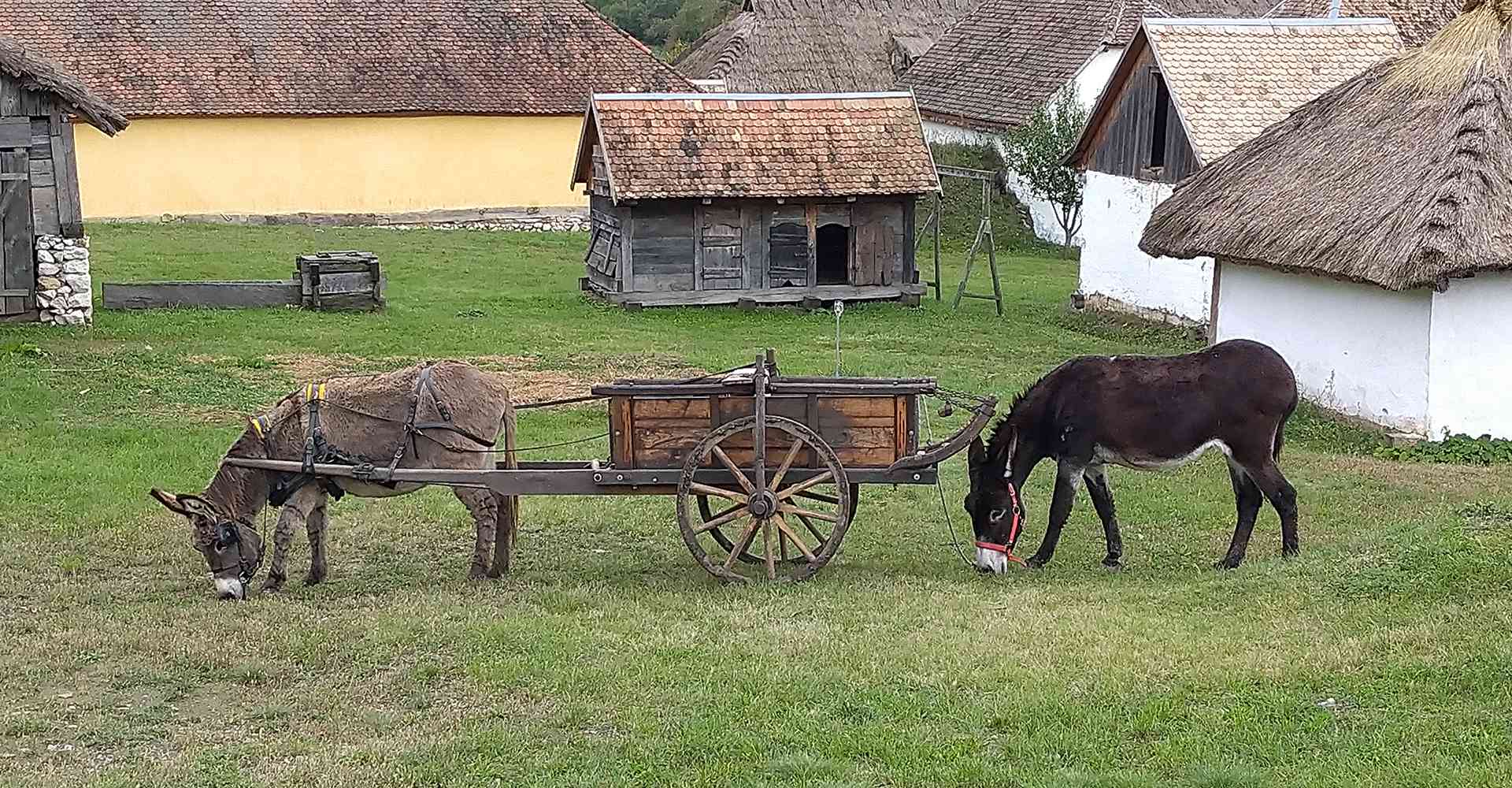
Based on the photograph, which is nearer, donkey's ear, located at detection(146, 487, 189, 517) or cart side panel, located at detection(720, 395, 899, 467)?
donkey's ear, located at detection(146, 487, 189, 517)

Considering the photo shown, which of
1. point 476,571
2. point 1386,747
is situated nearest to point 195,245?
point 476,571

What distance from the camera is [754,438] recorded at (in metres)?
9.62

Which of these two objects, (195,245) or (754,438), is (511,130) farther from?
(754,438)

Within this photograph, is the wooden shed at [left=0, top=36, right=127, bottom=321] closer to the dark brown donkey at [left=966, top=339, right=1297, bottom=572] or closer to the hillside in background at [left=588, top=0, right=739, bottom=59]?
the dark brown donkey at [left=966, top=339, right=1297, bottom=572]

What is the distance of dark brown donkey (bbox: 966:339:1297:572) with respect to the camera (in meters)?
10.4

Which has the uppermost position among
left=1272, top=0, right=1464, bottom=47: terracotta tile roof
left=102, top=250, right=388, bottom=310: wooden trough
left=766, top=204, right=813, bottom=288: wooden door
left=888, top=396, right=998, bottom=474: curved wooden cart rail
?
left=1272, top=0, right=1464, bottom=47: terracotta tile roof

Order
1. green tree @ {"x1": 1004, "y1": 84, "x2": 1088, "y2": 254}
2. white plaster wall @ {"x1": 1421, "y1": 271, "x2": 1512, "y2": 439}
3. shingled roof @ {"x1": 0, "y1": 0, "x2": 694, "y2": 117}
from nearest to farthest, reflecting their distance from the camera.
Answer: white plaster wall @ {"x1": 1421, "y1": 271, "x2": 1512, "y2": 439}
green tree @ {"x1": 1004, "y1": 84, "x2": 1088, "y2": 254}
shingled roof @ {"x1": 0, "y1": 0, "x2": 694, "y2": 117}

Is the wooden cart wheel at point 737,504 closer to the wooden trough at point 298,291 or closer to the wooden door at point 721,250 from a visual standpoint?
the wooden trough at point 298,291

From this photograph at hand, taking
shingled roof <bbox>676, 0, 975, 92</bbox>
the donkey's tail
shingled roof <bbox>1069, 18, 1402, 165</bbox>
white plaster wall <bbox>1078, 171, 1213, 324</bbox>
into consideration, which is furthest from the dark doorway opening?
shingled roof <bbox>676, 0, 975, 92</bbox>

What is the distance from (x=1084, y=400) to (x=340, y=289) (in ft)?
47.4

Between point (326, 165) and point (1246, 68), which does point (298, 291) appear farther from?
point (1246, 68)

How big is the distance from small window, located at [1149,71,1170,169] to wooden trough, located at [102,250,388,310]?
10.6 meters

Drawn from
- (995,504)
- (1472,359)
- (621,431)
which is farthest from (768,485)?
(1472,359)

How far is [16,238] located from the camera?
20359 millimetres
